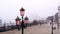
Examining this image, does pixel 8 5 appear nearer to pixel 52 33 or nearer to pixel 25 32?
pixel 25 32

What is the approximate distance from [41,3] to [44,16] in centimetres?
46

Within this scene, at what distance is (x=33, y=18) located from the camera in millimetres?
6648

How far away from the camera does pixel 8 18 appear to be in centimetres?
655

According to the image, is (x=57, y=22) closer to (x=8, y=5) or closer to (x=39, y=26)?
(x=39, y=26)

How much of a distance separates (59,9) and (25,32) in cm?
140

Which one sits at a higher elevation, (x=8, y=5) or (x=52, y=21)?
(x=8, y=5)

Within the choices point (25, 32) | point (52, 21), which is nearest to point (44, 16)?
point (52, 21)

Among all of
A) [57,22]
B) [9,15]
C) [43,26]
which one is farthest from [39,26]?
[9,15]

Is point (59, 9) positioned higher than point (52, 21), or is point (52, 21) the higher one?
point (59, 9)

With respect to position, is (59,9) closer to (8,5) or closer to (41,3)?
(41,3)

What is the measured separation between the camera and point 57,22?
21.6ft

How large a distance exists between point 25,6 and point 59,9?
1172mm

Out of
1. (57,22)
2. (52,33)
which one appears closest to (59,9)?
(57,22)

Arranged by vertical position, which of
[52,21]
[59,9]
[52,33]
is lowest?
[52,33]
